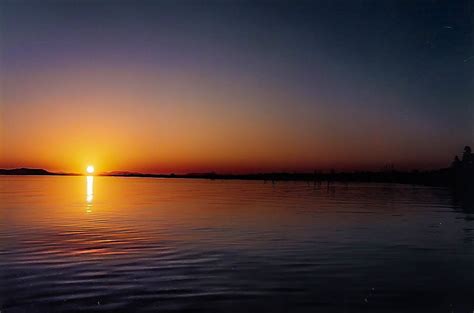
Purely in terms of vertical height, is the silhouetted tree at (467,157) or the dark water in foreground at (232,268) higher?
the silhouetted tree at (467,157)

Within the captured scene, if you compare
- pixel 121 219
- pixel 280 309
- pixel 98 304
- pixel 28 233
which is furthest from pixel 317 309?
pixel 121 219

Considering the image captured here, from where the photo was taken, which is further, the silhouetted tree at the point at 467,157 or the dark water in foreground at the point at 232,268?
the silhouetted tree at the point at 467,157

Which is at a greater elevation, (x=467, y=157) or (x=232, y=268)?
(x=467, y=157)

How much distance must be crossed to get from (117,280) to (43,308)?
408 cm

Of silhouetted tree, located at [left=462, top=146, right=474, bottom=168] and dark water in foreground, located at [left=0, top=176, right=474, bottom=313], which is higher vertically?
silhouetted tree, located at [left=462, top=146, right=474, bottom=168]

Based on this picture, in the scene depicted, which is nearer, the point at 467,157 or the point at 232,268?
the point at 232,268

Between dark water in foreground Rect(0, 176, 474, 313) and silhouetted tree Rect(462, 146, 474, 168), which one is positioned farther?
silhouetted tree Rect(462, 146, 474, 168)

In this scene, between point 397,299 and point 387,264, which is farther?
point 387,264

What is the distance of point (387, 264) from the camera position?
2234cm

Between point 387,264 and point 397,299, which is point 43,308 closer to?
point 397,299

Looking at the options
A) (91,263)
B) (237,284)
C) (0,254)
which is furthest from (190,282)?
(0,254)

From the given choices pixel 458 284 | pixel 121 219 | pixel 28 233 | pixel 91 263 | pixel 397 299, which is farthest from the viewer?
pixel 121 219

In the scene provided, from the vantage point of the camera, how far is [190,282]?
682 inches

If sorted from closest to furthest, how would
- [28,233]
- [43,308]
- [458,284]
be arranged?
[43,308], [458,284], [28,233]
